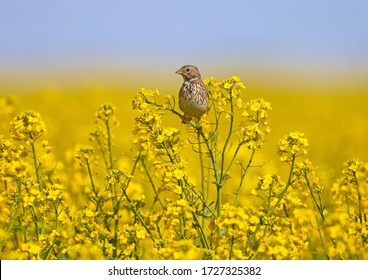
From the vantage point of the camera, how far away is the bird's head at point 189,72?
18.2ft

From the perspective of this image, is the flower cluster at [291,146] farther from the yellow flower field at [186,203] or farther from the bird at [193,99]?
the bird at [193,99]

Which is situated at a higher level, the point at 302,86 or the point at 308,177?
the point at 302,86

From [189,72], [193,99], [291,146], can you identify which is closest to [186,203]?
[291,146]

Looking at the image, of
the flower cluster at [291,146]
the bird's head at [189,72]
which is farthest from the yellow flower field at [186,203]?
the bird's head at [189,72]

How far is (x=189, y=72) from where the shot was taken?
5.60 meters

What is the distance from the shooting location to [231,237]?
395 centimetres

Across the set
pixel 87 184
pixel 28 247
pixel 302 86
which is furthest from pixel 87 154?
pixel 302 86

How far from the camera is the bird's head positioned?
5559 mm

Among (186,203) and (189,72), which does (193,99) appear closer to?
(189,72)

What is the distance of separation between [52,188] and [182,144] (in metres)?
0.79

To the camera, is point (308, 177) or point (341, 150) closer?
point (308, 177)

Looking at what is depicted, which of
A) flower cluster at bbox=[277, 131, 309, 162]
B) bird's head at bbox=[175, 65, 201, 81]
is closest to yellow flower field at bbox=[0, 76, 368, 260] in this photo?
flower cluster at bbox=[277, 131, 309, 162]

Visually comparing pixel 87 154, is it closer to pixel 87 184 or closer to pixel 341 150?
pixel 87 184
